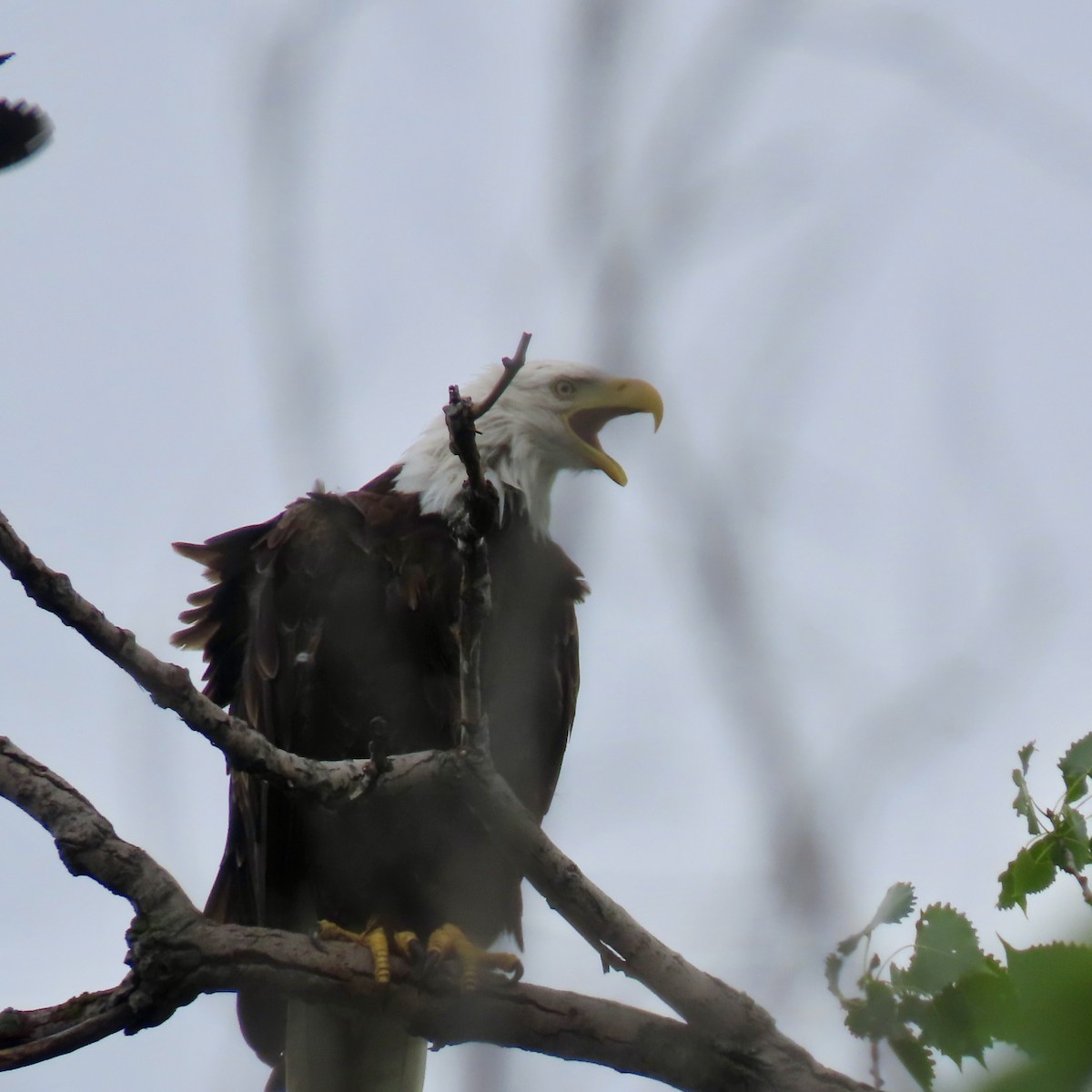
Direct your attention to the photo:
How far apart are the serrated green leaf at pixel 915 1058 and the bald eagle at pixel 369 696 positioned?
6.32 ft

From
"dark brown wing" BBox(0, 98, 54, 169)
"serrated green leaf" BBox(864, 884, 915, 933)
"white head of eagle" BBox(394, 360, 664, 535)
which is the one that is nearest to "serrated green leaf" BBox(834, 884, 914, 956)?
"serrated green leaf" BBox(864, 884, 915, 933)

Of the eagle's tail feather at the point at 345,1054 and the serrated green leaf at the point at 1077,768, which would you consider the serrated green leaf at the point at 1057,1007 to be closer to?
the serrated green leaf at the point at 1077,768

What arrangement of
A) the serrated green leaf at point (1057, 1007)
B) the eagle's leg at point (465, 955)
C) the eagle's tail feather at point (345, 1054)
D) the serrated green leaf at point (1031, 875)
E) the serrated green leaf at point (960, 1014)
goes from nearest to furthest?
the serrated green leaf at point (1057, 1007)
the serrated green leaf at point (960, 1014)
the serrated green leaf at point (1031, 875)
the eagle's leg at point (465, 955)
the eagle's tail feather at point (345, 1054)

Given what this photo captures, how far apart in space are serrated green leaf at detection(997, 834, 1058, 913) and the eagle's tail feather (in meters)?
2.86

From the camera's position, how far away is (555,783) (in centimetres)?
483

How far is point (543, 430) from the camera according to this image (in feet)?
16.5

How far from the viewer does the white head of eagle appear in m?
4.87

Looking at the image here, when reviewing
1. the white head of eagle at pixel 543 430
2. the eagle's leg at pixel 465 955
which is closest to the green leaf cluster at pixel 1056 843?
the eagle's leg at pixel 465 955

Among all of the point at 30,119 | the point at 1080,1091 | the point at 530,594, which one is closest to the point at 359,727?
the point at 530,594

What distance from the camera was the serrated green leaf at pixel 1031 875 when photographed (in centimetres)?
227

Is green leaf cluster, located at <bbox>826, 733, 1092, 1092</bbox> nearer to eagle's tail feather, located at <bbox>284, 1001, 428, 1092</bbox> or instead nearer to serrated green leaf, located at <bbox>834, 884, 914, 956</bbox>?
serrated green leaf, located at <bbox>834, 884, 914, 956</bbox>

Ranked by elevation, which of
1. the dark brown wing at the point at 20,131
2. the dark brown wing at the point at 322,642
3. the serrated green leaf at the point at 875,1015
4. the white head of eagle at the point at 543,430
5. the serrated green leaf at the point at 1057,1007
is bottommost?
the serrated green leaf at the point at 1057,1007

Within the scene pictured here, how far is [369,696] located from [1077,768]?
2288 millimetres

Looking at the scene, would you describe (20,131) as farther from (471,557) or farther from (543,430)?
(543,430)
